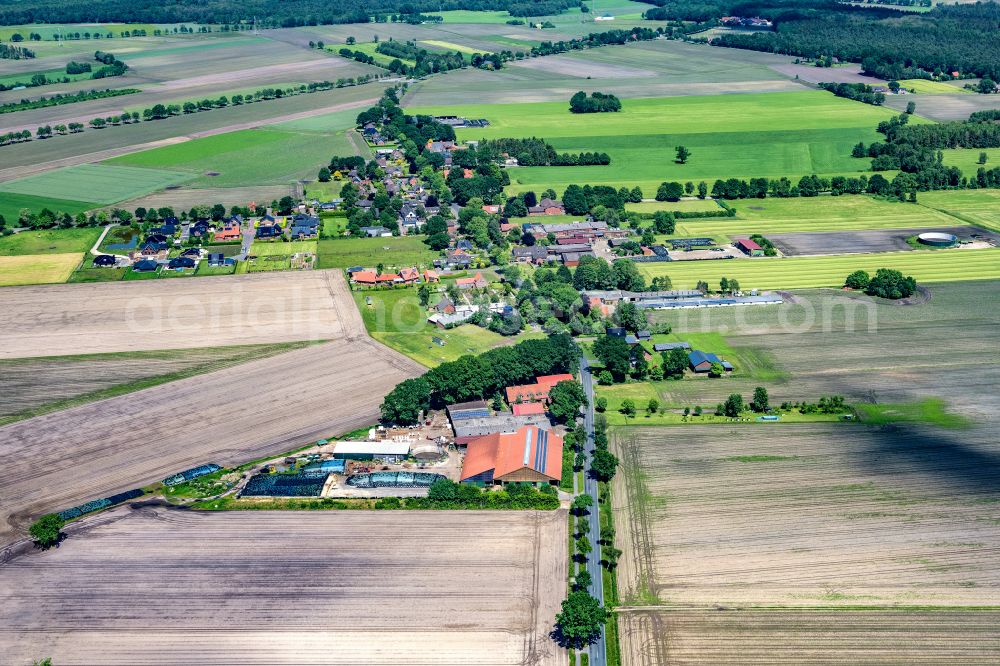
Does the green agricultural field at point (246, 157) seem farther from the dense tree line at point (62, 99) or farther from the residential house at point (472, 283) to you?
the residential house at point (472, 283)

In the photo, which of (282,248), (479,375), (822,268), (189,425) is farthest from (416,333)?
(822,268)

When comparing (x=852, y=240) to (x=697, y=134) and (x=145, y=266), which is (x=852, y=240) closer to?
(x=697, y=134)

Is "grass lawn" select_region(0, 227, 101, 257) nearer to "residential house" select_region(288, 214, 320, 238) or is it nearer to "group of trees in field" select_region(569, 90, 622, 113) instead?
"residential house" select_region(288, 214, 320, 238)

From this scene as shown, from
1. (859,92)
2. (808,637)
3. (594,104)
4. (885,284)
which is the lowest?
(808,637)

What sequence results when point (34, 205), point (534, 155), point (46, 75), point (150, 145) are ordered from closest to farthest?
point (34, 205), point (534, 155), point (150, 145), point (46, 75)

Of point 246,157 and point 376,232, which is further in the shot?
point 246,157

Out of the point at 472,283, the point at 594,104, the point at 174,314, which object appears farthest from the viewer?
the point at 594,104

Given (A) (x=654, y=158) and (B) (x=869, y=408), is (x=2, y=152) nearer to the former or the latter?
(A) (x=654, y=158)

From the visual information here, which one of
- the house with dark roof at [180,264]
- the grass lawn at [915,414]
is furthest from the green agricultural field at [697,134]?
the grass lawn at [915,414]
